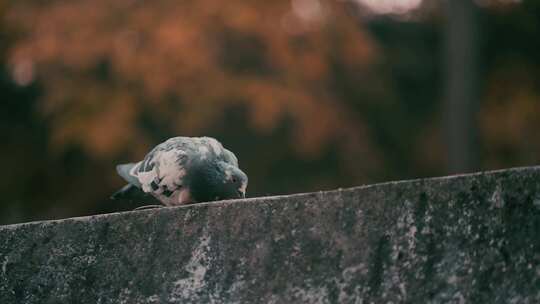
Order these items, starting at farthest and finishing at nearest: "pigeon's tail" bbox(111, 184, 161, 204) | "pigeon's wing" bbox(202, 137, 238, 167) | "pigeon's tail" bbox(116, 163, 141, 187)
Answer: "pigeon's tail" bbox(111, 184, 161, 204) → "pigeon's tail" bbox(116, 163, 141, 187) → "pigeon's wing" bbox(202, 137, 238, 167)

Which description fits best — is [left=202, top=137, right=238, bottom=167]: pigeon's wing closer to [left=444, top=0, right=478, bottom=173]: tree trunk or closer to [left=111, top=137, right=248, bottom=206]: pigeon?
[left=111, top=137, right=248, bottom=206]: pigeon

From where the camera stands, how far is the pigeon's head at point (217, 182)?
3274 millimetres

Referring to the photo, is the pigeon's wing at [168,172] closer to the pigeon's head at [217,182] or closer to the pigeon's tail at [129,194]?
the pigeon's head at [217,182]

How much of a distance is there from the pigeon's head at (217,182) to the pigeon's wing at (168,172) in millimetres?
58

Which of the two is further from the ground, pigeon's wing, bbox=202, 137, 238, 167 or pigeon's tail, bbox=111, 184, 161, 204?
pigeon's wing, bbox=202, 137, 238, 167

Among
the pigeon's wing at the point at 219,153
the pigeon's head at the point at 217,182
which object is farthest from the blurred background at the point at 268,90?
the pigeon's head at the point at 217,182

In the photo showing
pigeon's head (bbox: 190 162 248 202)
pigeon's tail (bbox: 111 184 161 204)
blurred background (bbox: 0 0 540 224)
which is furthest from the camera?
blurred background (bbox: 0 0 540 224)

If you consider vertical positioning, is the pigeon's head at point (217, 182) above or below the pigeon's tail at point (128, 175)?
above

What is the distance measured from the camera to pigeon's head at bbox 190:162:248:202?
10.7ft

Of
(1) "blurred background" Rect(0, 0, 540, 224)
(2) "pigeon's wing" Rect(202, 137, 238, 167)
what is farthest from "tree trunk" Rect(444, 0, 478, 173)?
(2) "pigeon's wing" Rect(202, 137, 238, 167)

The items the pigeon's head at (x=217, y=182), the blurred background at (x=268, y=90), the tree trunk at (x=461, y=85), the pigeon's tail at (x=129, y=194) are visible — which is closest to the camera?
the pigeon's head at (x=217, y=182)

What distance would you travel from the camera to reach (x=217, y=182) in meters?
3.27

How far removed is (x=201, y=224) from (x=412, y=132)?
368 inches

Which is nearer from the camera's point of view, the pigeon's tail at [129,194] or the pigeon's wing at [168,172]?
the pigeon's wing at [168,172]
